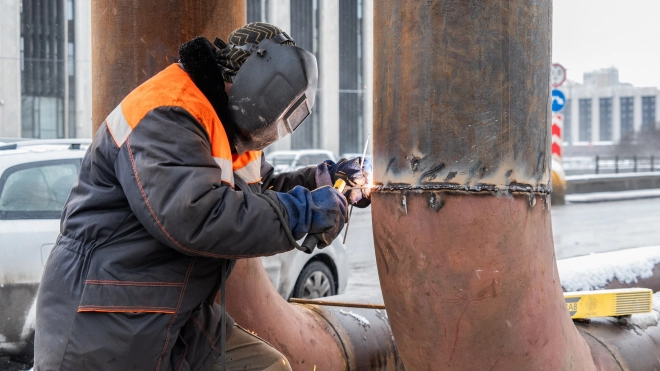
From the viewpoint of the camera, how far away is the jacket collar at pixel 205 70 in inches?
83.6

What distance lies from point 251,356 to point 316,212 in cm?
67

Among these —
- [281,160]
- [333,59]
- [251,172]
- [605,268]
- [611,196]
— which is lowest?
[611,196]

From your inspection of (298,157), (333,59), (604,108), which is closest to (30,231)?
(298,157)

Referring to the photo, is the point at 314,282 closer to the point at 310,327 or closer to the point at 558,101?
the point at 310,327

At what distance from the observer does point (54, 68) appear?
32031 mm

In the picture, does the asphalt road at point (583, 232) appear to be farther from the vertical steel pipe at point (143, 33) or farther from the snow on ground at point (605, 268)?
the vertical steel pipe at point (143, 33)

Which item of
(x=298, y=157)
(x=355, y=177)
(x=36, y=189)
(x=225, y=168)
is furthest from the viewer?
(x=298, y=157)

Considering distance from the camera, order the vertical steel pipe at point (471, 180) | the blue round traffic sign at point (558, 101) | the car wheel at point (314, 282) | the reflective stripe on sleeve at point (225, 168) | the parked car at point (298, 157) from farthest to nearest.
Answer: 1. the parked car at point (298, 157)
2. the blue round traffic sign at point (558, 101)
3. the car wheel at point (314, 282)
4. the reflective stripe on sleeve at point (225, 168)
5. the vertical steel pipe at point (471, 180)

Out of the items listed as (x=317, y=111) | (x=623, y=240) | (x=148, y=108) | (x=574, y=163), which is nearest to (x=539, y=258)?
(x=148, y=108)

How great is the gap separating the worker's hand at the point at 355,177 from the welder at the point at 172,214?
41 centimetres

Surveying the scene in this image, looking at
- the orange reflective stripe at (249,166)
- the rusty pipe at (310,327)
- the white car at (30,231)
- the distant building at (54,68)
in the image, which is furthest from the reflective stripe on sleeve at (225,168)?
the distant building at (54,68)

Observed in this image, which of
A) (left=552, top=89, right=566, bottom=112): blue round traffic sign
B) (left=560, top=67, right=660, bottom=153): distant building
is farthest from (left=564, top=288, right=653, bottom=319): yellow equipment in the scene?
(left=560, top=67, right=660, bottom=153): distant building

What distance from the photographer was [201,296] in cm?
214

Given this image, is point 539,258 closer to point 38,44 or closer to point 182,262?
point 182,262
